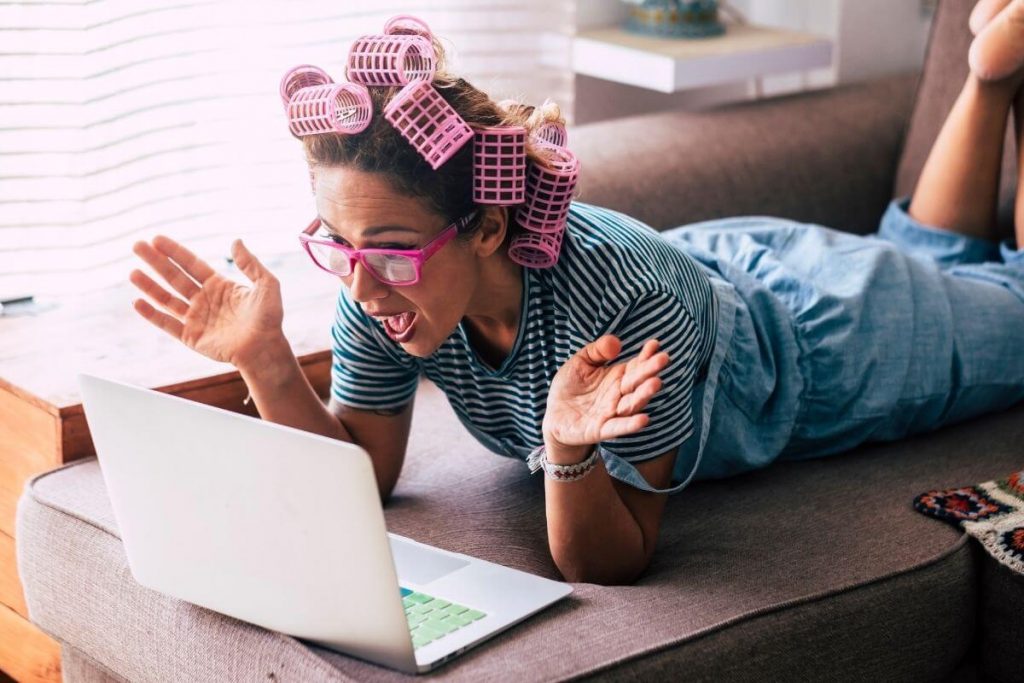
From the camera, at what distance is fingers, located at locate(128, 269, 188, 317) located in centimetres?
135

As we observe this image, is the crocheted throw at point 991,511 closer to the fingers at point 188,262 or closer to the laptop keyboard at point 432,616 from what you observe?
the laptop keyboard at point 432,616

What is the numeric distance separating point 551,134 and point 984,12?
0.90m

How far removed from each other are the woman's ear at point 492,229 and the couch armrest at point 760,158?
2.20 feet

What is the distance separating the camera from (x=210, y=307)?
1374mm

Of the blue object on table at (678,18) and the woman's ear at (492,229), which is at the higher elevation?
the woman's ear at (492,229)

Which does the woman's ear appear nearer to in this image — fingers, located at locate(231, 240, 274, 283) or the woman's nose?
the woman's nose

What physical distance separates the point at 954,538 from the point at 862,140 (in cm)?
103

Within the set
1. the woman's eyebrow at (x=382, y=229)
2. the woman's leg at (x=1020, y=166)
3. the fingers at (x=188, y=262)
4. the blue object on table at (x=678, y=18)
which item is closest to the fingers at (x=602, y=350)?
the woman's eyebrow at (x=382, y=229)

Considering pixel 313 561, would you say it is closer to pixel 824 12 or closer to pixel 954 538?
pixel 954 538

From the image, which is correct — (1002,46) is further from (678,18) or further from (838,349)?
(678,18)

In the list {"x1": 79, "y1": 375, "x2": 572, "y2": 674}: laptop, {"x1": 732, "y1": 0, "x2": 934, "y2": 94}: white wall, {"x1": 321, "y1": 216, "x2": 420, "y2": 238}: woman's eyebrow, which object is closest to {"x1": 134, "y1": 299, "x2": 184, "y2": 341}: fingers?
{"x1": 79, "y1": 375, "x2": 572, "y2": 674}: laptop

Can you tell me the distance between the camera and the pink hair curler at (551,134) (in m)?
1.29

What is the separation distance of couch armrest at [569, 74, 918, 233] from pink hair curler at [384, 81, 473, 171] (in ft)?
2.55

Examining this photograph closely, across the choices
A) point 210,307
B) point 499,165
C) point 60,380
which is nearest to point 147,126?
point 60,380
